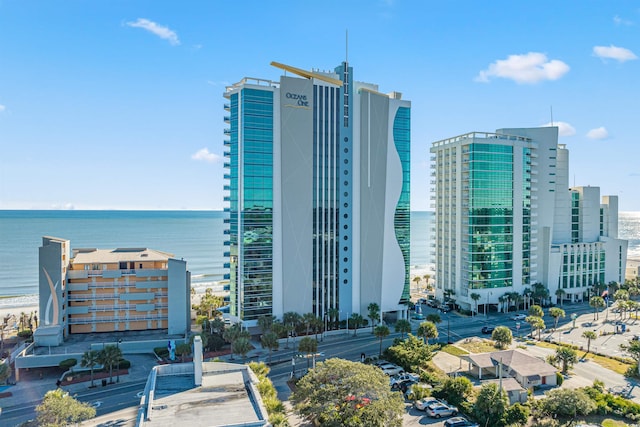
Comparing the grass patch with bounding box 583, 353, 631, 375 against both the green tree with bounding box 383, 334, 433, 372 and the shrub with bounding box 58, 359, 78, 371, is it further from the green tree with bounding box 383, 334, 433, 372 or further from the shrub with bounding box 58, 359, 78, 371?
the shrub with bounding box 58, 359, 78, 371

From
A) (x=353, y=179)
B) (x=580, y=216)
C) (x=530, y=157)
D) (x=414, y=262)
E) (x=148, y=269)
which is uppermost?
(x=530, y=157)

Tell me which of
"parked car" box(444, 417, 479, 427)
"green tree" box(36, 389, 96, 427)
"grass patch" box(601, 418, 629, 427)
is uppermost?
"green tree" box(36, 389, 96, 427)

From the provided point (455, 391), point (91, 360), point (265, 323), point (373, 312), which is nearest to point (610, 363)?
point (455, 391)

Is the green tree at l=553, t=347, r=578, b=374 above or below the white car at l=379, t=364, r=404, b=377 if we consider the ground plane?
above

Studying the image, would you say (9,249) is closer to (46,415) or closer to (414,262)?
(414,262)

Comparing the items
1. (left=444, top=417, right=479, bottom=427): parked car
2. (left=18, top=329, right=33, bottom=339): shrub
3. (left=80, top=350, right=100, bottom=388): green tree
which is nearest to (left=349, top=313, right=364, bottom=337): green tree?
(left=444, top=417, right=479, bottom=427): parked car

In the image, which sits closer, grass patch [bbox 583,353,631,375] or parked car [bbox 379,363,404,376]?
parked car [bbox 379,363,404,376]

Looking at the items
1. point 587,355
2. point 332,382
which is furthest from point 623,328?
point 332,382

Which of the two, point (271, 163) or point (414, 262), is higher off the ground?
point (271, 163)
